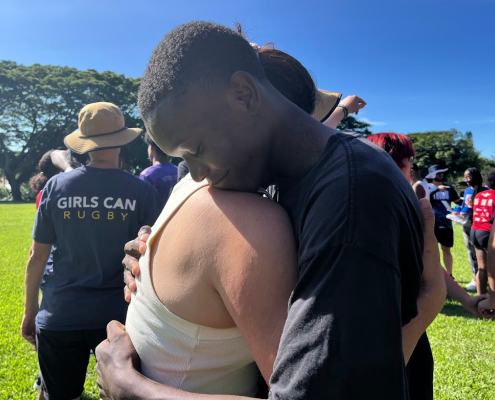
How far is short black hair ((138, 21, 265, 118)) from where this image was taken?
1213 millimetres

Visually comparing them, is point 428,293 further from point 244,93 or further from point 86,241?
point 86,241

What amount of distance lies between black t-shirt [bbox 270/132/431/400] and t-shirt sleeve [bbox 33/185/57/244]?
2788 millimetres

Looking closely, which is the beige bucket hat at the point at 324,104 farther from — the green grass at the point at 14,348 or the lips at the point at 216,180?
the green grass at the point at 14,348

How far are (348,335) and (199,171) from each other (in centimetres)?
67

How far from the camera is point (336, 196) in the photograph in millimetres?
975

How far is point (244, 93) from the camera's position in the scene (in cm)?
126

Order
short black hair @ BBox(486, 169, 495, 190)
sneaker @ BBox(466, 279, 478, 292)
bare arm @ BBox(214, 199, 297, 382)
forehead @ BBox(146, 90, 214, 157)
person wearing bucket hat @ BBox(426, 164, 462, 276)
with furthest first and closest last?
person wearing bucket hat @ BBox(426, 164, 462, 276), sneaker @ BBox(466, 279, 478, 292), short black hair @ BBox(486, 169, 495, 190), forehead @ BBox(146, 90, 214, 157), bare arm @ BBox(214, 199, 297, 382)

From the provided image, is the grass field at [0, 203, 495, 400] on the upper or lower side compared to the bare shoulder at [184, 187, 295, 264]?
lower

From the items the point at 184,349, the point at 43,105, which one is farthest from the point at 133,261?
the point at 43,105

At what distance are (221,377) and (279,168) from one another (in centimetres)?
67

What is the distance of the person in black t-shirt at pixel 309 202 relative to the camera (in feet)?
2.83

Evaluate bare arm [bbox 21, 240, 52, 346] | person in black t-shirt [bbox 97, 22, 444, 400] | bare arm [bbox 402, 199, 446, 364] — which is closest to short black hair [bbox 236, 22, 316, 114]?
person in black t-shirt [bbox 97, 22, 444, 400]

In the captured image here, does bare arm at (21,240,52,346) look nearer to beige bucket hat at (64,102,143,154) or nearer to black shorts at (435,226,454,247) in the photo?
beige bucket hat at (64,102,143,154)

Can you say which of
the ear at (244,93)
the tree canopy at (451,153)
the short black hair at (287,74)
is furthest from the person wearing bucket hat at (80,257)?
the tree canopy at (451,153)
